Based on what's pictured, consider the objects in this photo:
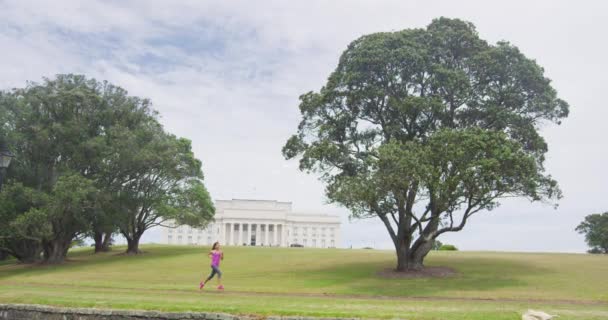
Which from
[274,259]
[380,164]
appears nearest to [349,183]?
[380,164]

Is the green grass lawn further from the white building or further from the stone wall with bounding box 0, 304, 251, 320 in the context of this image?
the white building

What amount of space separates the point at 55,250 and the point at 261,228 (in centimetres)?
8148

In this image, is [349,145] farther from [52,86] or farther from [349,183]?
[52,86]

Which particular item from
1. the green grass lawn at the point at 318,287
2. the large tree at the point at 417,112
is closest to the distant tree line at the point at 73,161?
the green grass lawn at the point at 318,287

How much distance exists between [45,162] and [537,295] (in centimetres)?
3870

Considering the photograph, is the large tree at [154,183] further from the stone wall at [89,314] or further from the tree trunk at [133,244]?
the stone wall at [89,314]

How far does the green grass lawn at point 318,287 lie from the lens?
14914mm

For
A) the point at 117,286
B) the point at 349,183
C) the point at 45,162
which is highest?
the point at 45,162

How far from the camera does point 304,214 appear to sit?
13838cm

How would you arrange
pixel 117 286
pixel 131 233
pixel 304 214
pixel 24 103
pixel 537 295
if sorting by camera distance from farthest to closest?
pixel 304 214 → pixel 131 233 → pixel 24 103 → pixel 117 286 → pixel 537 295

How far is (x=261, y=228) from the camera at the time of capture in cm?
12462

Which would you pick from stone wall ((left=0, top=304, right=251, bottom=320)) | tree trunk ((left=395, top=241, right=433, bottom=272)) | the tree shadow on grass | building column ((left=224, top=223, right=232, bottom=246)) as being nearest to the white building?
building column ((left=224, top=223, right=232, bottom=246))

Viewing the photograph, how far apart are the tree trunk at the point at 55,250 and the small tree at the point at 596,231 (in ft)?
209

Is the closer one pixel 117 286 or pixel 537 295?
pixel 537 295
